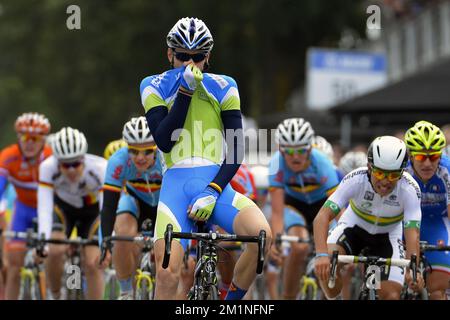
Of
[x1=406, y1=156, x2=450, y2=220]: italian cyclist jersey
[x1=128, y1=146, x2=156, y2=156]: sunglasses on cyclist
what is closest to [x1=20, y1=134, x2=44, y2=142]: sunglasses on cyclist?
[x1=128, y1=146, x2=156, y2=156]: sunglasses on cyclist

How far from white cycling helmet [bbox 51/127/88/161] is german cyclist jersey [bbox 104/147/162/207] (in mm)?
853

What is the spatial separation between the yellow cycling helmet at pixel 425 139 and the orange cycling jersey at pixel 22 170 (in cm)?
489

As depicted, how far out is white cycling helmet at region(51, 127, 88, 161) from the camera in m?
11.7

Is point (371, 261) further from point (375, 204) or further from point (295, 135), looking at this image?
point (295, 135)

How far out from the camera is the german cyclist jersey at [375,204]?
8.98 metres

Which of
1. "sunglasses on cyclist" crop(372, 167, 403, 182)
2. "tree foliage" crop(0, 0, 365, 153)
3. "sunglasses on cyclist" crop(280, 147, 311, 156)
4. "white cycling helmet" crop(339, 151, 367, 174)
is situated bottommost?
"sunglasses on cyclist" crop(372, 167, 403, 182)

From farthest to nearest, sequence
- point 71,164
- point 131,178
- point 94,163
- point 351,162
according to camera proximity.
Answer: point 351,162
point 94,163
point 71,164
point 131,178

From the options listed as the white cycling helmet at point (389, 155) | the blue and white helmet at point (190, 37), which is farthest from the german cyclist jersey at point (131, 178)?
the blue and white helmet at point (190, 37)

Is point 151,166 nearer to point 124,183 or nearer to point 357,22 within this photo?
point 124,183

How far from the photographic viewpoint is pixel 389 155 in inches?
341

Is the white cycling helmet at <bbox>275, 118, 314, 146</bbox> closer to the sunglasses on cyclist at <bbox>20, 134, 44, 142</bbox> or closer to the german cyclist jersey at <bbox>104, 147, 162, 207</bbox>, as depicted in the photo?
the german cyclist jersey at <bbox>104, 147, 162, 207</bbox>

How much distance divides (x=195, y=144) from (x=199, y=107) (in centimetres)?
25

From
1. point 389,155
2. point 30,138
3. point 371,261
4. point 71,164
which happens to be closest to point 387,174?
point 389,155
